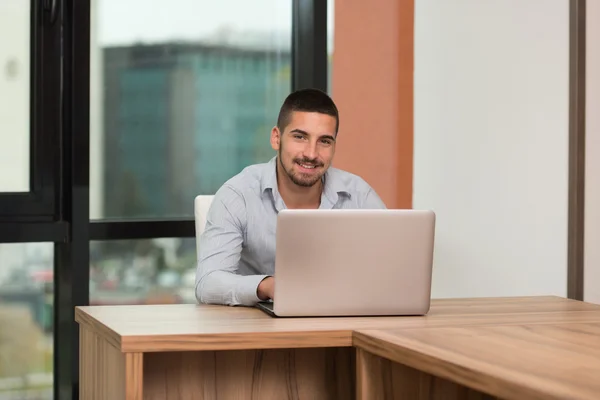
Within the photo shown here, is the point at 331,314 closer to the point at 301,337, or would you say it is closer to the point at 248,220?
the point at 301,337

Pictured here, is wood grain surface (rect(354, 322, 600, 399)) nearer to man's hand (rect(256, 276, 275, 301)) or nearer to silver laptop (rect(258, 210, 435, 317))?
silver laptop (rect(258, 210, 435, 317))

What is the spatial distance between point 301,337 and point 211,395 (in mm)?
269

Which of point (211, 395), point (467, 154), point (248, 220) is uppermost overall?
point (467, 154)

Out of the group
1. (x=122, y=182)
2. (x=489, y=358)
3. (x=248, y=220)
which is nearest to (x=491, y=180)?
(x=248, y=220)

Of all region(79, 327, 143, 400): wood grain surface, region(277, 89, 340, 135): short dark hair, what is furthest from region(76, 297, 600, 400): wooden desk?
region(277, 89, 340, 135): short dark hair

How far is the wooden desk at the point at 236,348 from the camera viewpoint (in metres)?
1.65

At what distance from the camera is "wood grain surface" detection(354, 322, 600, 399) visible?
113cm

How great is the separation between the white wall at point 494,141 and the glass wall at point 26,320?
1.60m

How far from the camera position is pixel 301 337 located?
66.8 inches

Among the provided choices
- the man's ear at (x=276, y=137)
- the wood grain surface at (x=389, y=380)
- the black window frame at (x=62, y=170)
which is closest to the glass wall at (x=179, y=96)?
the black window frame at (x=62, y=170)

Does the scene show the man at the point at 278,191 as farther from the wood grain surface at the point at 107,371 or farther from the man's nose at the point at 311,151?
the wood grain surface at the point at 107,371

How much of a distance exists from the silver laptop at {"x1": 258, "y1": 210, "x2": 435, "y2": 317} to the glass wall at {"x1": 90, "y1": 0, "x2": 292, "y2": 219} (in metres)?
1.78

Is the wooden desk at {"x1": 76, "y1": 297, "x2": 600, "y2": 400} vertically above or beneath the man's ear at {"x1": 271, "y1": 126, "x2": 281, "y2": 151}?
beneath

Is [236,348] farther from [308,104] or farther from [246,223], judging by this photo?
[308,104]
